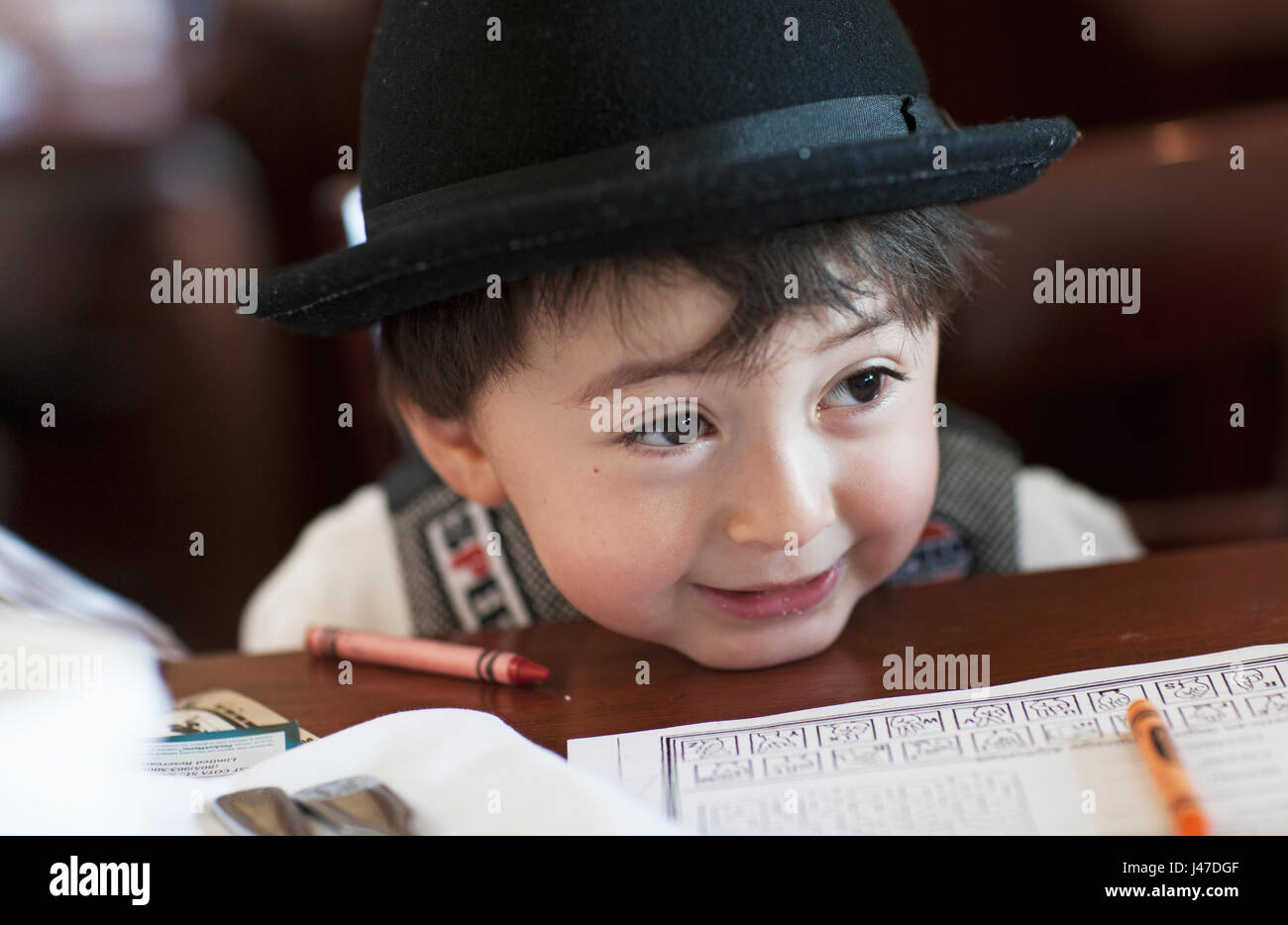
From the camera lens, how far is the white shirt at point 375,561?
1054mm

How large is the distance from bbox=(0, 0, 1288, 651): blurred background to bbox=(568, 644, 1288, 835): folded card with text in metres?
0.62

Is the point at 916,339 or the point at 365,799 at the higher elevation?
the point at 916,339

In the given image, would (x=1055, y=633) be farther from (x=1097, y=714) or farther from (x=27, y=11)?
(x=27, y=11)

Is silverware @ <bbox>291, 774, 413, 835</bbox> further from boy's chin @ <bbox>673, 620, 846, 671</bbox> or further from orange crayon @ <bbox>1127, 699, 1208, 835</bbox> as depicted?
orange crayon @ <bbox>1127, 699, 1208, 835</bbox>

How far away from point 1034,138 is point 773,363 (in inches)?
6.9

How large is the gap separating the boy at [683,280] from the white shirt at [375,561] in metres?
0.39

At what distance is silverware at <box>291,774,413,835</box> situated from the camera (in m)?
0.51
